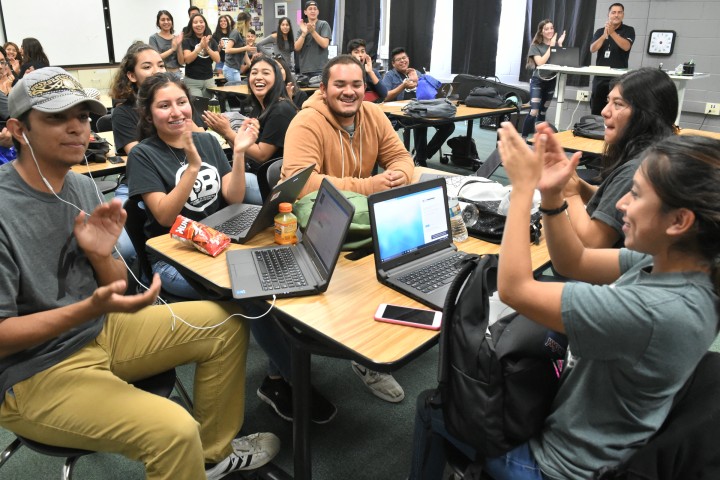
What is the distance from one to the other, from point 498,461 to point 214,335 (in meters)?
0.93

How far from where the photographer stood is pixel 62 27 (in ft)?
25.2

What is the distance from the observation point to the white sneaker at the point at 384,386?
217 cm

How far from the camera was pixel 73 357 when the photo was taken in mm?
1413

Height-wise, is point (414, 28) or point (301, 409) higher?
point (414, 28)

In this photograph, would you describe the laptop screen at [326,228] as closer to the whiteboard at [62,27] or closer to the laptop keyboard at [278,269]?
Result: the laptop keyboard at [278,269]

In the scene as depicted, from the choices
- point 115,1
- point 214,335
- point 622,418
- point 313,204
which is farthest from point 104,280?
point 115,1

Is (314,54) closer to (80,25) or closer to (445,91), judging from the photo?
(445,91)

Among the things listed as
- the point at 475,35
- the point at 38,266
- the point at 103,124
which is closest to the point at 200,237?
the point at 38,266

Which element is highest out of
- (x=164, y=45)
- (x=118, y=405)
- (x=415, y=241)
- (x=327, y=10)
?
(x=327, y=10)

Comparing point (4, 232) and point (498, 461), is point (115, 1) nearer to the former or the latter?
point (4, 232)

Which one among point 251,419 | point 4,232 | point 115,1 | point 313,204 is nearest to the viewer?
point 4,232

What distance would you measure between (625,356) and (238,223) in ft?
4.85

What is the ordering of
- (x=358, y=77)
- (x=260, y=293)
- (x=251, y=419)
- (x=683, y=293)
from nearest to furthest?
1. (x=683, y=293)
2. (x=260, y=293)
3. (x=251, y=419)
4. (x=358, y=77)

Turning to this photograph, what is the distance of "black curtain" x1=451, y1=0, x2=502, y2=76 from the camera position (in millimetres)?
8047
